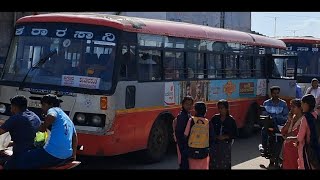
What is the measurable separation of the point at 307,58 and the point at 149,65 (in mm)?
9977

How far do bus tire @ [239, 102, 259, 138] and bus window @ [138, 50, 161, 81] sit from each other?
4.69 m

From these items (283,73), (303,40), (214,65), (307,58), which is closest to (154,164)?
(214,65)

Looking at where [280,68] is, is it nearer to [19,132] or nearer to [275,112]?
[275,112]

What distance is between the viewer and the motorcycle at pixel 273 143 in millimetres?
8656

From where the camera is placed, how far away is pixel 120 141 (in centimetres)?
787

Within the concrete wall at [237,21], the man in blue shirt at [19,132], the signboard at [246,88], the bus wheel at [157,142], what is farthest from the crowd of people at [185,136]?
the concrete wall at [237,21]

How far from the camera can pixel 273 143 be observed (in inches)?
345

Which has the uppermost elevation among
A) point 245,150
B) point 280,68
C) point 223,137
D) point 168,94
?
point 280,68

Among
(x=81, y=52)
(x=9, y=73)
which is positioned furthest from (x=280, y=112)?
(x=9, y=73)

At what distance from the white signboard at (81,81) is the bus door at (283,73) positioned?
7.28 metres

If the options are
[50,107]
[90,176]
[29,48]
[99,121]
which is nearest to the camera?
[90,176]

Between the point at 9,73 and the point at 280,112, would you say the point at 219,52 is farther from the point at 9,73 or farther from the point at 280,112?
the point at 9,73

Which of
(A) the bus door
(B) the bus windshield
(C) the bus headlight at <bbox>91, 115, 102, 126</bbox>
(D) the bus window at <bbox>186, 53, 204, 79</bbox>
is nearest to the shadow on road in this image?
(A) the bus door

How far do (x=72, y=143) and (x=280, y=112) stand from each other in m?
4.26
